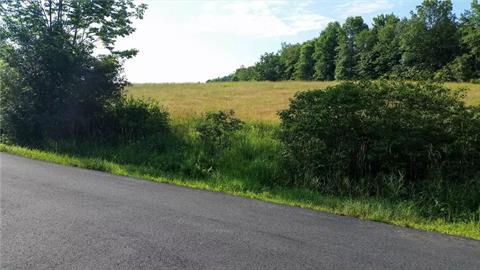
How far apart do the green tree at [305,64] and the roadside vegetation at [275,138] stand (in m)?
86.9

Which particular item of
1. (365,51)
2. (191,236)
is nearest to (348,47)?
(365,51)

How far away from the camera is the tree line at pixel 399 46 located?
62.3m

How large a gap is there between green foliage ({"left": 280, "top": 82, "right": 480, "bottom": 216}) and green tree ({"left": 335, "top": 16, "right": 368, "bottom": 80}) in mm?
72815

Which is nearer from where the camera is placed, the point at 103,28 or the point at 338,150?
the point at 338,150

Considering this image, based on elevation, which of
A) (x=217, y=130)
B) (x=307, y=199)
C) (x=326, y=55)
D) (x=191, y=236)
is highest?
(x=326, y=55)

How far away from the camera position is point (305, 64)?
10212 centimetres

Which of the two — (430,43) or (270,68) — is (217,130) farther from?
(270,68)

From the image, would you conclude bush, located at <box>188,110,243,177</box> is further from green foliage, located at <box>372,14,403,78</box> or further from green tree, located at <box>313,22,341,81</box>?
green tree, located at <box>313,22,341,81</box>

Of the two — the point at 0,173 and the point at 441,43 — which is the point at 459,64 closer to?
the point at 441,43

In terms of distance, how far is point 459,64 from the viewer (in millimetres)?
58906

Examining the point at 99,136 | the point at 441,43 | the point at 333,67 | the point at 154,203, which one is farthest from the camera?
the point at 333,67

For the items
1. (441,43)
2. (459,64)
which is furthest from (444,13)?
(459,64)

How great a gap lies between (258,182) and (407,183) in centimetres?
321

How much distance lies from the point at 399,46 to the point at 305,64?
28.8 metres
